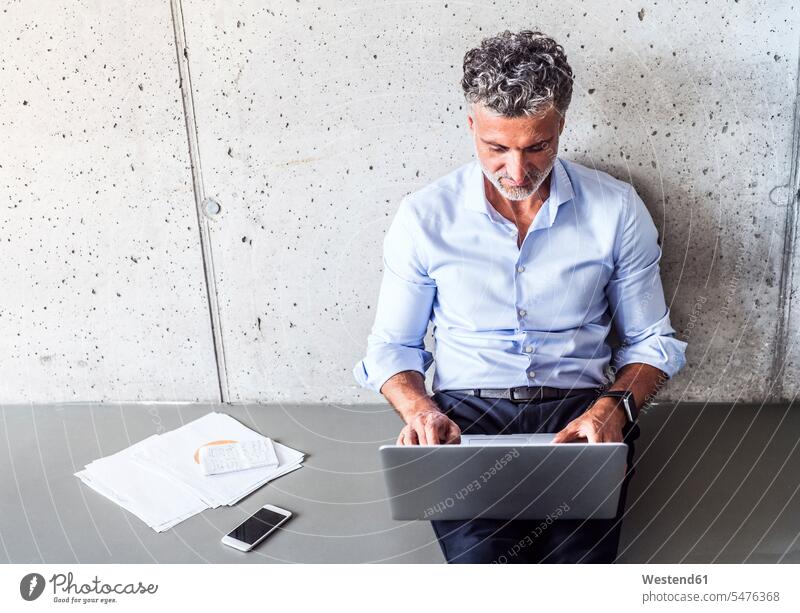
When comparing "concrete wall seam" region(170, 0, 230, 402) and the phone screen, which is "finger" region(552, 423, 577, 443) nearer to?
the phone screen

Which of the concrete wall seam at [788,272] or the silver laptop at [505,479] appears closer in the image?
the silver laptop at [505,479]

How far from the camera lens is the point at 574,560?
1.04 meters

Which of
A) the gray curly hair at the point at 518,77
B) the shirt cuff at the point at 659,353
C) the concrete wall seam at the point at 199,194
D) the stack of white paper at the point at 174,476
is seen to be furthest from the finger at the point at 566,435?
the concrete wall seam at the point at 199,194

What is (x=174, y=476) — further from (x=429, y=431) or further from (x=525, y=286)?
(x=525, y=286)

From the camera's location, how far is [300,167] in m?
1.49

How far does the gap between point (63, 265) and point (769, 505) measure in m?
1.48

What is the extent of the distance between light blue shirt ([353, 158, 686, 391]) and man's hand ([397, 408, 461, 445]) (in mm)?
181

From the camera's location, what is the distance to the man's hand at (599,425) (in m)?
1.05

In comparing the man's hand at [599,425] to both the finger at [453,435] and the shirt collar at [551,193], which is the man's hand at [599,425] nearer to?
the finger at [453,435]

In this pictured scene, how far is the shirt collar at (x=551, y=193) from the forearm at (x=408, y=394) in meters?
0.29

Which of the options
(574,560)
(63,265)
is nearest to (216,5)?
(63,265)
